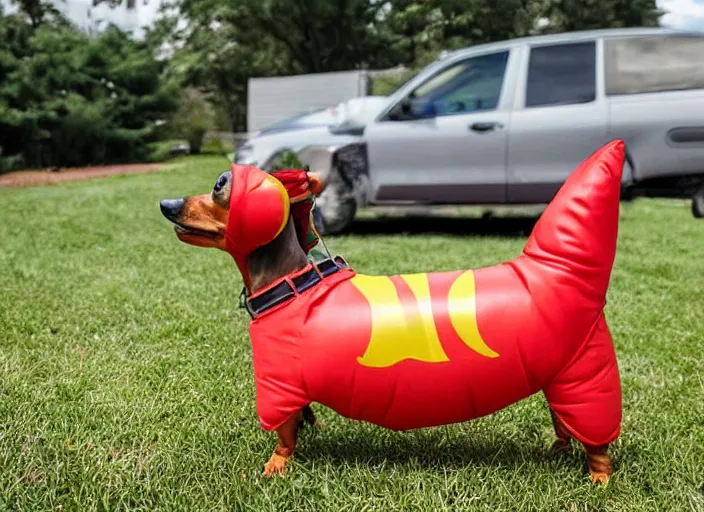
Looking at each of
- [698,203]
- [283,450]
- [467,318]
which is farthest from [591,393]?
[698,203]

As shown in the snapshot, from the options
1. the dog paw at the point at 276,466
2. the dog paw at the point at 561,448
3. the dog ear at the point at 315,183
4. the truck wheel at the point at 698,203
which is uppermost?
the dog ear at the point at 315,183

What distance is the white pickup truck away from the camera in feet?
18.8

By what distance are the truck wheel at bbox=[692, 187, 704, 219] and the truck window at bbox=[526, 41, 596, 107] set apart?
128 cm

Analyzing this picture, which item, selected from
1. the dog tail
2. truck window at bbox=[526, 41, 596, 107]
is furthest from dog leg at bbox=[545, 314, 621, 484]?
truck window at bbox=[526, 41, 596, 107]

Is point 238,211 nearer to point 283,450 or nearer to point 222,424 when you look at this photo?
point 283,450

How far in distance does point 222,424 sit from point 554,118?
444cm

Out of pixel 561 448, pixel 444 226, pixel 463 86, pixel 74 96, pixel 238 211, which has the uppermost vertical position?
pixel 74 96

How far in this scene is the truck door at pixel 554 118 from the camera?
5785 mm

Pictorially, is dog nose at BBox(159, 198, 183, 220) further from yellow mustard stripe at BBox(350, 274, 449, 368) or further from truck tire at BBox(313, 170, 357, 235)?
truck tire at BBox(313, 170, 357, 235)

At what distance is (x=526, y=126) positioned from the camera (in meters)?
5.90

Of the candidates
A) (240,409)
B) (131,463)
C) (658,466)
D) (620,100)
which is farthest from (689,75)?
(131,463)

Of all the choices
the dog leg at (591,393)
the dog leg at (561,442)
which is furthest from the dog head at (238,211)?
the dog leg at (561,442)

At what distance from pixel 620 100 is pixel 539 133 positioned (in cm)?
72

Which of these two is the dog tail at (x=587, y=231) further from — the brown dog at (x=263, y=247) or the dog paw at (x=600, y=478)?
the dog paw at (x=600, y=478)
